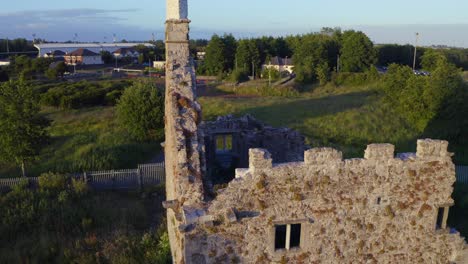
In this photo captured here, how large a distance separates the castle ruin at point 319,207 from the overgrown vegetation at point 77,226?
4.95 meters

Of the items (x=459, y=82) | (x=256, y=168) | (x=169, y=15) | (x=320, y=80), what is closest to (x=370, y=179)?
(x=256, y=168)

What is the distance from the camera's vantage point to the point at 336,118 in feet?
111

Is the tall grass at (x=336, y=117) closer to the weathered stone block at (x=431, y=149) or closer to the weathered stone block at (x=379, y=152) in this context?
the weathered stone block at (x=431, y=149)

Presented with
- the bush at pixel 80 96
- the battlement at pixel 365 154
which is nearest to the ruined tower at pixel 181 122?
the battlement at pixel 365 154

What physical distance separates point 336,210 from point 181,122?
4.11m

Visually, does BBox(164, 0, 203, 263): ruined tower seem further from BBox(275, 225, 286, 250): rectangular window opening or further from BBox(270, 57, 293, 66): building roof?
BBox(270, 57, 293, 66): building roof

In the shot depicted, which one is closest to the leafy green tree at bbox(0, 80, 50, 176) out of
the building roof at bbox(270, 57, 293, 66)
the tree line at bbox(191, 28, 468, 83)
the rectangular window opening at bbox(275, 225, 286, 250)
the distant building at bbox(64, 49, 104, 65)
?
the rectangular window opening at bbox(275, 225, 286, 250)

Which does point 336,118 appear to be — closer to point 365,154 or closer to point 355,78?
point 365,154

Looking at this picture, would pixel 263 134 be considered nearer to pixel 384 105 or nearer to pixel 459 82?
pixel 459 82

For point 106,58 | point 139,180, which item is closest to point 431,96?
point 139,180

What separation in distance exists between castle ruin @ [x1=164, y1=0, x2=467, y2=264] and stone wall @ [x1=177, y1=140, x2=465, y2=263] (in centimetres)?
2

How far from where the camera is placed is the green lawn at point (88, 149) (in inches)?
861

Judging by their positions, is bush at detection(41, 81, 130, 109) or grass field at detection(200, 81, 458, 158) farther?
bush at detection(41, 81, 130, 109)

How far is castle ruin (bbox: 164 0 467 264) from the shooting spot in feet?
27.6
